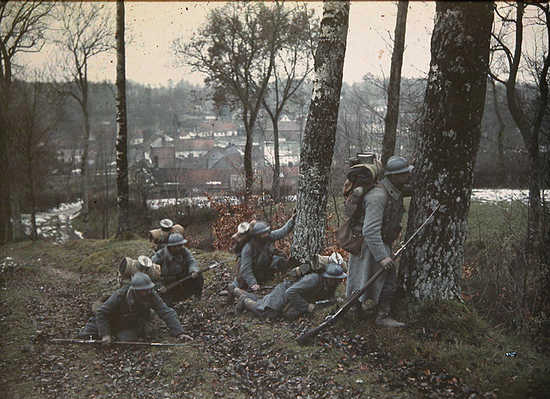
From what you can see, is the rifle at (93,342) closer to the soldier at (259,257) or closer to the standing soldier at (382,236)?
the soldier at (259,257)

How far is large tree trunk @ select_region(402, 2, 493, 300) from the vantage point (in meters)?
4.72

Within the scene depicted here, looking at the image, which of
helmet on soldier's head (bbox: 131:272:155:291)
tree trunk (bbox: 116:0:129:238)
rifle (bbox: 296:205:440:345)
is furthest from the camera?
tree trunk (bbox: 116:0:129:238)

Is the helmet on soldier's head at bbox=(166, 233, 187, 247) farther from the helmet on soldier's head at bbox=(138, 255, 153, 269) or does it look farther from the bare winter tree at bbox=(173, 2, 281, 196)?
the bare winter tree at bbox=(173, 2, 281, 196)

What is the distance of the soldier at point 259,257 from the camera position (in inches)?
287

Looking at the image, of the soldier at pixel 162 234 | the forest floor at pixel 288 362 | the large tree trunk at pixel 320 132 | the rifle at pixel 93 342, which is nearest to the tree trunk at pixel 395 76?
the large tree trunk at pixel 320 132

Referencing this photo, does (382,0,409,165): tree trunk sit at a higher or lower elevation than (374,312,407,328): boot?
higher

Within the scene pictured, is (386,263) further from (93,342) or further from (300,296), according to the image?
(93,342)

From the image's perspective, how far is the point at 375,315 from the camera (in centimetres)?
543

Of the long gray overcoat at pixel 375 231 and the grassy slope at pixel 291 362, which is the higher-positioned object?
the long gray overcoat at pixel 375 231

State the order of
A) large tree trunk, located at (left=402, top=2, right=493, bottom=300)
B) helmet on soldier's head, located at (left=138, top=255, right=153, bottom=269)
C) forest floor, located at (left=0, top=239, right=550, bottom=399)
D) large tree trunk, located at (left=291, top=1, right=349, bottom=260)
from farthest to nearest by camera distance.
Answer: large tree trunk, located at (left=291, top=1, right=349, bottom=260), helmet on soldier's head, located at (left=138, top=255, right=153, bottom=269), large tree trunk, located at (left=402, top=2, right=493, bottom=300), forest floor, located at (left=0, top=239, right=550, bottom=399)

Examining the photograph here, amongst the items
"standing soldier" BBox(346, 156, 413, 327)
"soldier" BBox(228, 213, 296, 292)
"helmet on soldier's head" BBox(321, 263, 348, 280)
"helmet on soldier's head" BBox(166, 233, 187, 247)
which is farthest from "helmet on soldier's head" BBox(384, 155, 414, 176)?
"helmet on soldier's head" BBox(166, 233, 187, 247)

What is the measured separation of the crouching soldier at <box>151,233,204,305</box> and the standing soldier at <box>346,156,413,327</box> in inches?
128

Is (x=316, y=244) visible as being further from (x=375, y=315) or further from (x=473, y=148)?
(x=473, y=148)

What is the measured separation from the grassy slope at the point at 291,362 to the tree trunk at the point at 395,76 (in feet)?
26.3
